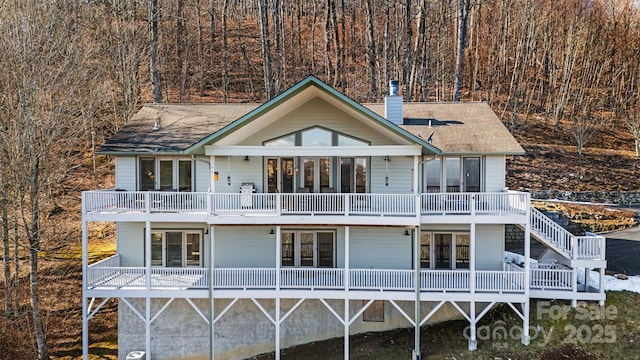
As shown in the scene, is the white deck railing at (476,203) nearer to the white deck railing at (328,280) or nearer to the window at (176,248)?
the white deck railing at (328,280)

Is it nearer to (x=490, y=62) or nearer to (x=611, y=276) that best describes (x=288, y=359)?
(x=611, y=276)

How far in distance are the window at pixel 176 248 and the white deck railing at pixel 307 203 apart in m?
1.56

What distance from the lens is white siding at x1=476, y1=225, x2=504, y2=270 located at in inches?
614

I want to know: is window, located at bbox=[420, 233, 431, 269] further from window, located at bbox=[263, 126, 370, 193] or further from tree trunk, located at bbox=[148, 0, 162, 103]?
tree trunk, located at bbox=[148, 0, 162, 103]

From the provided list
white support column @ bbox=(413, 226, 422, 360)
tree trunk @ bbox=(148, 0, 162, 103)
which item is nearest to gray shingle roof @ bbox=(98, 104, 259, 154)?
tree trunk @ bbox=(148, 0, 162, 103)

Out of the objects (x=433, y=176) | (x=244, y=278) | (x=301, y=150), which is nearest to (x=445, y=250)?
(x=433, y=176)

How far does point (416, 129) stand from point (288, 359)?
396 inches

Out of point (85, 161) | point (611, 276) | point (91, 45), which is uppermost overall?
point (91, 45)

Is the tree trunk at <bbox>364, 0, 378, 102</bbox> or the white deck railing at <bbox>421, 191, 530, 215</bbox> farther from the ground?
the tree trunk at <bbox>364, 0, 378, 102</bbox>

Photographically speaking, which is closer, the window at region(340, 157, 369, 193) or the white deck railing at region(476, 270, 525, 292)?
the white deck railing at region(476, 270, 525, 292)

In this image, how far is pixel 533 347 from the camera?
13.7 meters

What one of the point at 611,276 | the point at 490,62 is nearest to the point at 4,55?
the point at 611,276

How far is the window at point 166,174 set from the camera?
53.6 ft

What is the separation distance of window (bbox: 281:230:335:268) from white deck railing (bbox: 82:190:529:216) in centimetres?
178
